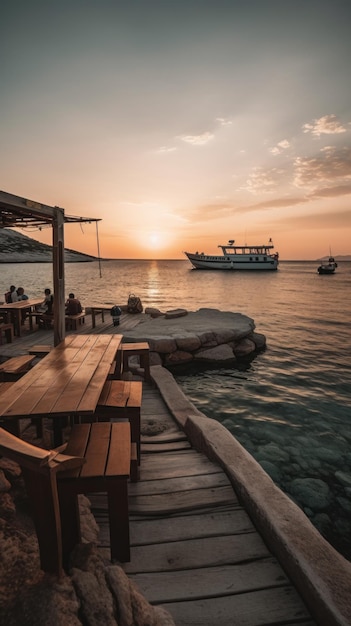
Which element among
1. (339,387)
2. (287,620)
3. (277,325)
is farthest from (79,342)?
(277,325)

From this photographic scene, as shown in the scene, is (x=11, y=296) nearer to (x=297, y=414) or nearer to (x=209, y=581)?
(x=297, y=414)

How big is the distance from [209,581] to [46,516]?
1302 mm

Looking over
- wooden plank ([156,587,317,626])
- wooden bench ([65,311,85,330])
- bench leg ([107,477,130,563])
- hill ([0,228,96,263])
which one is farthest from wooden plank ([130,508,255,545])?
hill ([0,228,96,263])

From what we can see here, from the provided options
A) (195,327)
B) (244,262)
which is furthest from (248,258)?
(195,327)

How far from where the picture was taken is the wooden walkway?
2027mm

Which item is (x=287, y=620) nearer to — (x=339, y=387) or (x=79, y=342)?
(x=79, y=342)

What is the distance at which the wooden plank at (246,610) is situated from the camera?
196cm

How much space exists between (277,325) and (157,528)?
56.1 feet

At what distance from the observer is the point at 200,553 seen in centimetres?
245

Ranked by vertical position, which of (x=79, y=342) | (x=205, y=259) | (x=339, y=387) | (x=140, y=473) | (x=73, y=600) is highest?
(x=205, y=259)

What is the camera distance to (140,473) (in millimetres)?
3498

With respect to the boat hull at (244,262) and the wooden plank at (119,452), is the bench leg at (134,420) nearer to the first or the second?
the wooden plank at (119,452)

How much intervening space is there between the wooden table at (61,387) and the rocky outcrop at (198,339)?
16.2 ft

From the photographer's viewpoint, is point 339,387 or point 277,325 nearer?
point 339,387
